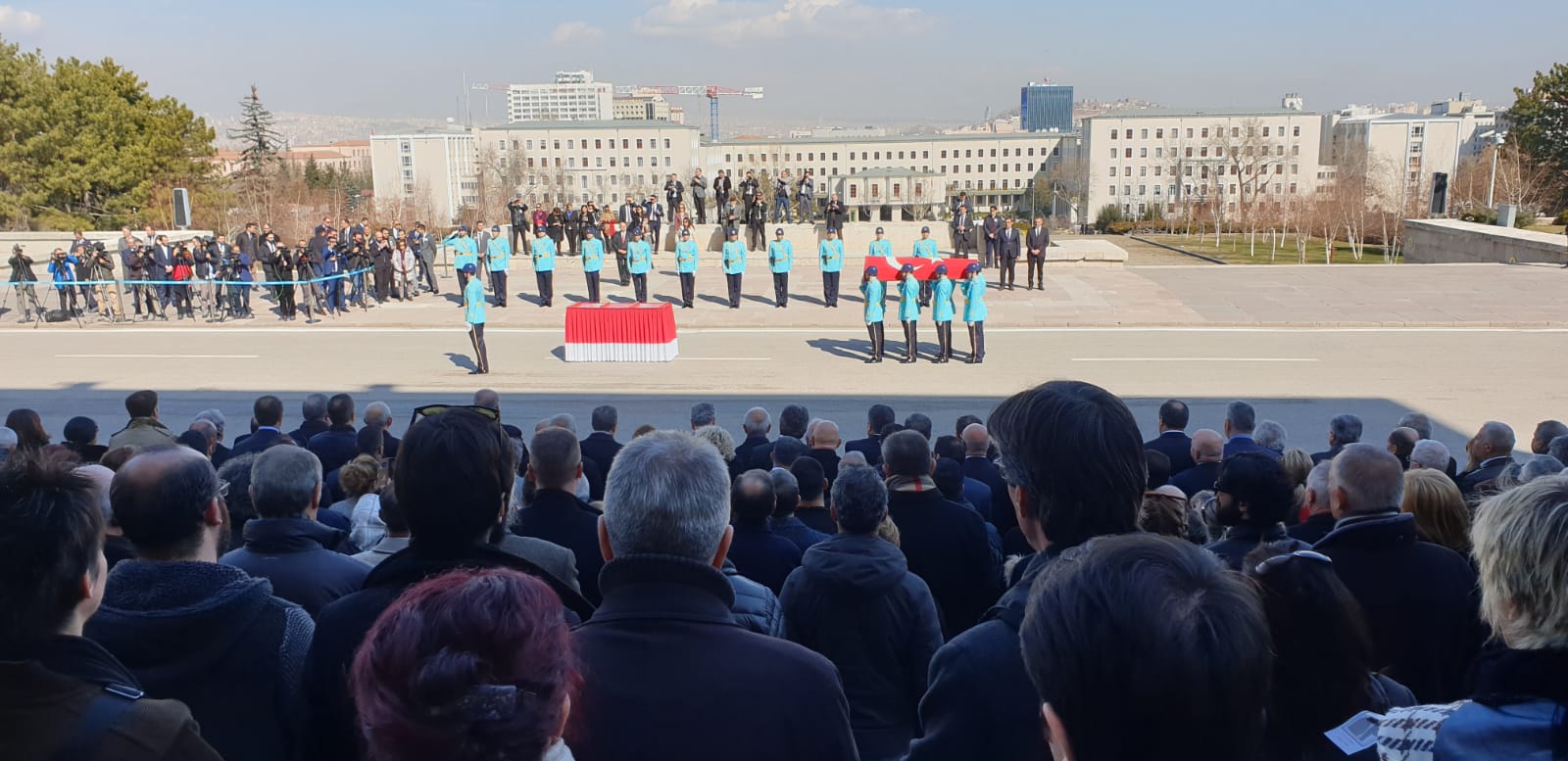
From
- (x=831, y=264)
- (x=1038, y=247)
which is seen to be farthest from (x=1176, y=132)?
(x=831, y=264)

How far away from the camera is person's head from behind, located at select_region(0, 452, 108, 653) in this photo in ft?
7.77

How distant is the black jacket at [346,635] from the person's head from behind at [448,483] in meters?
0.10

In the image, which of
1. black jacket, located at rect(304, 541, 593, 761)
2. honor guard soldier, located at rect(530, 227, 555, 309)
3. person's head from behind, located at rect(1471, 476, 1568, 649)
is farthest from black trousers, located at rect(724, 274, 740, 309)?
person's head from behind, located at rect(1471, 476, 1568, 649)

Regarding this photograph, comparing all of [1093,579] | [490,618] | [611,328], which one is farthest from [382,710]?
[611,328]

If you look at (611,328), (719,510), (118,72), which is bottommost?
(611,328)

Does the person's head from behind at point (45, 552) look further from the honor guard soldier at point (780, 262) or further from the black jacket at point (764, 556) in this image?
the honor guard soldier at point (780, 262)

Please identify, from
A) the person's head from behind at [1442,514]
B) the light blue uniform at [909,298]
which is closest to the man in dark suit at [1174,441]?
the person's head from behind at [1442,514]

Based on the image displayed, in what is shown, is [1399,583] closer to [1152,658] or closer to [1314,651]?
[1314,651]

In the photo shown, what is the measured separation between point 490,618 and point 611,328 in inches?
655

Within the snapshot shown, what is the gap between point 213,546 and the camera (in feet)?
11.1

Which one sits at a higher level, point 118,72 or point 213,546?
point 118,72

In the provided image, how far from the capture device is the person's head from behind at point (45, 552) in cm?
237

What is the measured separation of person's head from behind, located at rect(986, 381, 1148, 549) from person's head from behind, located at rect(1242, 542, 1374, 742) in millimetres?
400

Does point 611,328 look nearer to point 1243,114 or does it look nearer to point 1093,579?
point 1093,579
